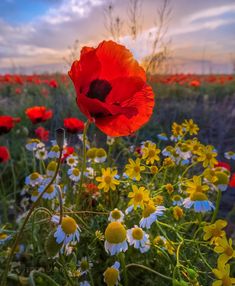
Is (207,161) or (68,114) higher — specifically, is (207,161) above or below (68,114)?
above

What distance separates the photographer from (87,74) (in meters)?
1.04

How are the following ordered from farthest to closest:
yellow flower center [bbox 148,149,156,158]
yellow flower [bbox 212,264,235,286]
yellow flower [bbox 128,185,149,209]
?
1. yellow flower center [bbox 148,149,156,158]
2. yellow flower [bbox 128,185,149,209]
3. yellow flower [bbox 212,264,235,286]

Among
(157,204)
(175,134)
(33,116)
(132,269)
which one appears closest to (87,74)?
(157,204)

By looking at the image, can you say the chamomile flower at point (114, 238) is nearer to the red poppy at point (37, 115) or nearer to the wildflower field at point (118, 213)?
the wildflower field at point (118, 213)

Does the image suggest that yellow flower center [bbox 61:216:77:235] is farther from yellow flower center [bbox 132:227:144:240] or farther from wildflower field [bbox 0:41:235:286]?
yellow flower center [bbox 132:227:144:240]

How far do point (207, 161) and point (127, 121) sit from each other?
0.49m

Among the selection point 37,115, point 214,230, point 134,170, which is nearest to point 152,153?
point 134,170

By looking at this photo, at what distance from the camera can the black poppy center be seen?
3.55 ft

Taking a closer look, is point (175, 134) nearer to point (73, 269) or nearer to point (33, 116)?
point (73, 269)

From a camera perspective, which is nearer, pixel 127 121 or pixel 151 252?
pixel 127 121

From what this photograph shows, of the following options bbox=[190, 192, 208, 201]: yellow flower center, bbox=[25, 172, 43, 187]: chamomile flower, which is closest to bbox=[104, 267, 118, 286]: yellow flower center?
bbox=[190, 192, 208, 201]: yellow flower center

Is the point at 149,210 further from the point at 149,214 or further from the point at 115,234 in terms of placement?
the point at 115,234

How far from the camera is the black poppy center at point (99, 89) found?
108cm

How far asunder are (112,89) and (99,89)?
0.03 metres
